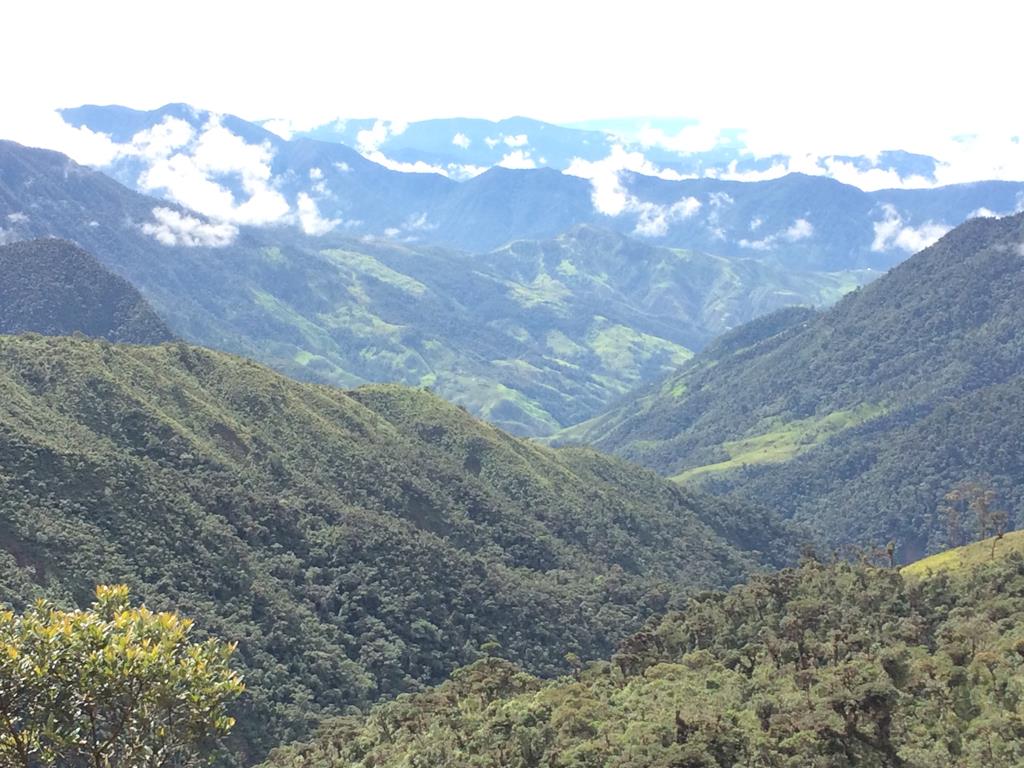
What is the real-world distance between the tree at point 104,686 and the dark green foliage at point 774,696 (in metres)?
49.0

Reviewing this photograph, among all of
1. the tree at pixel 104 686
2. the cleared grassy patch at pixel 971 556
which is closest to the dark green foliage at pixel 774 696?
the cleared grassy patch at pixel 971 556

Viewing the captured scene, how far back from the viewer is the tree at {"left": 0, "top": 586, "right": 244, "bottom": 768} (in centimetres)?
3225

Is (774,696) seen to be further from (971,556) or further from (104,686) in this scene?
(971,556)

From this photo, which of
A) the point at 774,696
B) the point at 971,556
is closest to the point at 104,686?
the point at 774,696

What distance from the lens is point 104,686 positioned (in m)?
33.4

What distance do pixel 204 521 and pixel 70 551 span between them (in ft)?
102

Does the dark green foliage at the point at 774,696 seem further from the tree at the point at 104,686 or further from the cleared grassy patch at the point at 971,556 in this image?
the tree at the point at 104,686

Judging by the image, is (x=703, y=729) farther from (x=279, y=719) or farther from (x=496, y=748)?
(x=279, y=719)

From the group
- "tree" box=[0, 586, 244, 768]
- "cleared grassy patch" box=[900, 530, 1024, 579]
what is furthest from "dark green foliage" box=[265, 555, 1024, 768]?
"tree" box=[0, 586, 244, 768]

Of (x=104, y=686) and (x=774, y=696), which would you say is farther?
(x=774, y=696)

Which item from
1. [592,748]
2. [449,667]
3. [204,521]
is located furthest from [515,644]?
[592,748]

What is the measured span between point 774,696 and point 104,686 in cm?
7001

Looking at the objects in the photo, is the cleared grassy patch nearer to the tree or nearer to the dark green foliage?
the dark green foliage

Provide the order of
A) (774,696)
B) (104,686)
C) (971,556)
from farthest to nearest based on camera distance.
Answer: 1. (971,556)
2. (774,696)
3. (104,686)
